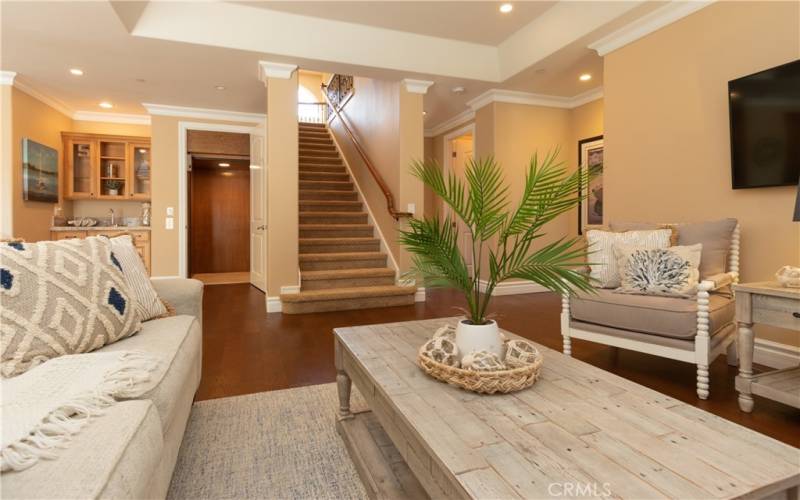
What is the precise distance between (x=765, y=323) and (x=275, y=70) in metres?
4.32

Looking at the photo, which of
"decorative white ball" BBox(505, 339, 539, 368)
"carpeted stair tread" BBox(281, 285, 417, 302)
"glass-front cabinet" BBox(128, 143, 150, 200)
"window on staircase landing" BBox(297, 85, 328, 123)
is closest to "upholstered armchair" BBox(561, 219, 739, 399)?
"decorative white ball" BBox(505, 339, 539, 368)

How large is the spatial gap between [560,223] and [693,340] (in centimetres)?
360

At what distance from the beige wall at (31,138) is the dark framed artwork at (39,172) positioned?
6 centimetres

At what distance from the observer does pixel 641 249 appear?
266 centimetres

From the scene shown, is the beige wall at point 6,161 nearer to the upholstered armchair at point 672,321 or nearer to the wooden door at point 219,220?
the wooden door at point 219,220

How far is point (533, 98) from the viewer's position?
531 cm

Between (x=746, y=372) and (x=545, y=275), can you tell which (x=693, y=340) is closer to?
(x=746, y=372)

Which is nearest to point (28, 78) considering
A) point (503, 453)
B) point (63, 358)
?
point (63, 358)

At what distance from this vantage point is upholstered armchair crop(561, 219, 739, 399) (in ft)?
7.02

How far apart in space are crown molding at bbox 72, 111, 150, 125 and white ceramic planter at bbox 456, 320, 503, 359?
6.60 metres

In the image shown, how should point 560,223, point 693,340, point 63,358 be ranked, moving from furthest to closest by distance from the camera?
point 560,223 < point 693,340 < point 63,358

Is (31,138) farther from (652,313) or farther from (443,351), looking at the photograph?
(652,313)

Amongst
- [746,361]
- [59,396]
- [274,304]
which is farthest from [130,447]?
[274,304]

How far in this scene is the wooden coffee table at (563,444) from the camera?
755 millimetres
